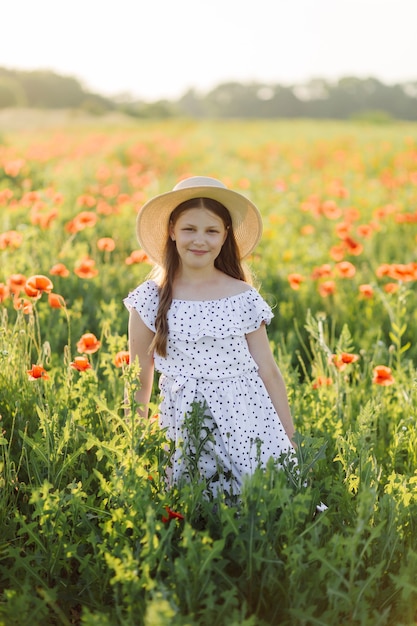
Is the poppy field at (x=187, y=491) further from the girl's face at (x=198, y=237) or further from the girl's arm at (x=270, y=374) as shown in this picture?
the girl's face at (x=198, y=237)

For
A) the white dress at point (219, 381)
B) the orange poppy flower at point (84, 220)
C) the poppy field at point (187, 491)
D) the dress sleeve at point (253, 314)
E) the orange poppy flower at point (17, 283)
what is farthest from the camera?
the orange poppy flower at point (84, 220)

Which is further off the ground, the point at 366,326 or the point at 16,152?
the point at 16,152

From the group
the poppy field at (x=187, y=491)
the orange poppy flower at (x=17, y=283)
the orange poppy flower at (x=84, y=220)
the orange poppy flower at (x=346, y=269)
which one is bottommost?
the poppy field at (x=187, y=491)

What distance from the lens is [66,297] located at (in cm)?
446

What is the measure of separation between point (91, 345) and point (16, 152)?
34.9 feet

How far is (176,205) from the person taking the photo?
8.59 feet

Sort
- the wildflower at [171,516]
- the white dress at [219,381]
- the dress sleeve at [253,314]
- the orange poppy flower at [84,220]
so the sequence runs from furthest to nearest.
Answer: the orange poppy flower at [84,220] → the dress sleeve at [253,314] → the white dress at [219,381] → the wildflower at [171,516]

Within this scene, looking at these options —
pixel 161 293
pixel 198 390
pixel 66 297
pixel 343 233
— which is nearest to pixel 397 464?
pixel 198 390

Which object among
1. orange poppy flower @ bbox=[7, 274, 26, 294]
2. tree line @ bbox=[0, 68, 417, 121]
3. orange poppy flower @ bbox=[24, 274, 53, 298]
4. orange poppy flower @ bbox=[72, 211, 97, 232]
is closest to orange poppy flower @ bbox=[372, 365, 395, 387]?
orange poppy flower @ bbox=[24, 274, 53, 298]

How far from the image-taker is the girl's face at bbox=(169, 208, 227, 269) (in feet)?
8.29

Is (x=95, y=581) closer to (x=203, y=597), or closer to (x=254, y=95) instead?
(x=203, y=597)

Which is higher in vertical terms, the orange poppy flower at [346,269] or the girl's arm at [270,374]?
the orange poppy flower at [346,269]

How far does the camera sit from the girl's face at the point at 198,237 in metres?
2.53

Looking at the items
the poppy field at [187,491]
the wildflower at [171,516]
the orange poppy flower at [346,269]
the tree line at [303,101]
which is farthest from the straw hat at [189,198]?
the tree line at [303,101]
